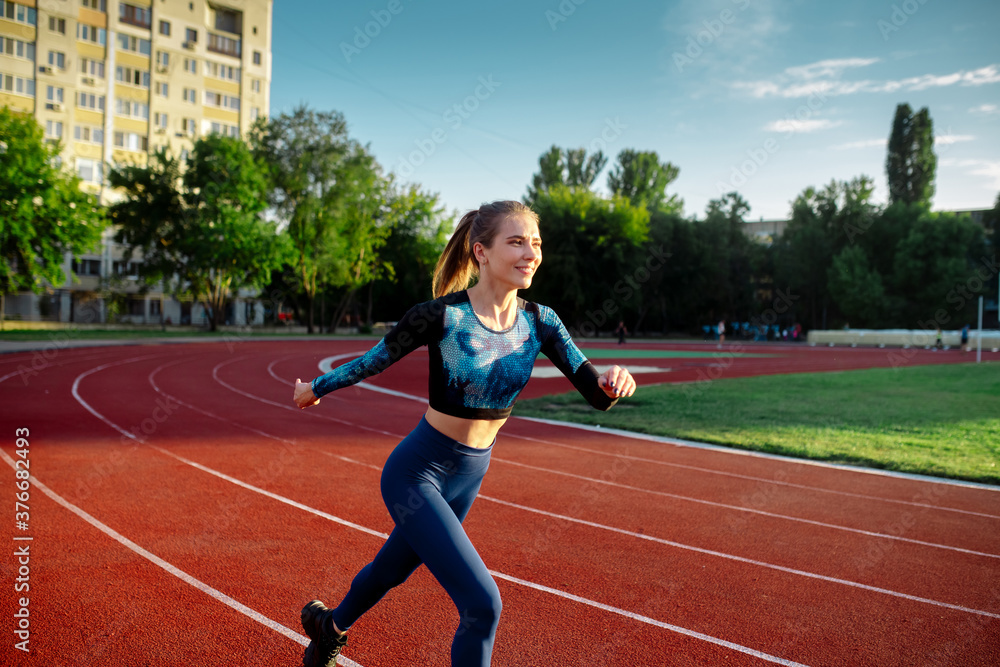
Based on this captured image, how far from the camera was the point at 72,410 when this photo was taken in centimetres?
1107

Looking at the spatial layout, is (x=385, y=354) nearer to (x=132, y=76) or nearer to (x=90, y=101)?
(x=90, y=101)

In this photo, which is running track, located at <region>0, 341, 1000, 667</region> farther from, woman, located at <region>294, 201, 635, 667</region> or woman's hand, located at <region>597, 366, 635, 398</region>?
woman's hand, located at <region>597, 366, 635, 398</region>

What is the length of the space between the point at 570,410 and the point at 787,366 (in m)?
16.6

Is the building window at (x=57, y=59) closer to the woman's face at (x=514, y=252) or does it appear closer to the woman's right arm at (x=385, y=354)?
the woman's right arm at (x=385, y=354)

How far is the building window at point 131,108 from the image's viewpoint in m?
54.7

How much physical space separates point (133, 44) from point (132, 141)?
7691 mm

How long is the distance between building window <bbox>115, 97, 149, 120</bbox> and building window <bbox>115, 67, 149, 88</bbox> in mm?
1501

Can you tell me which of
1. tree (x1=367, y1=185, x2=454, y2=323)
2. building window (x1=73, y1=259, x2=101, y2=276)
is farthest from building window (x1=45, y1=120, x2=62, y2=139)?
tree (x1=367, y1=185, x2=454, y2=323)

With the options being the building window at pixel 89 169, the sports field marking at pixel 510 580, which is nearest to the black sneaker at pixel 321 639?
the sports field marking at pixel 510 580

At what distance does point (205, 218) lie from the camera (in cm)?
4047

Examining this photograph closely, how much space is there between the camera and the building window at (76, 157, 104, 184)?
5362 centimetres

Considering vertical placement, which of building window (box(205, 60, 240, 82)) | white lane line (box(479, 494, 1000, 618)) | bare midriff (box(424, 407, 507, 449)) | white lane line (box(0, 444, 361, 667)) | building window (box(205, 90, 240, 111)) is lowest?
white lane line (box(0, 444, 361, 667))

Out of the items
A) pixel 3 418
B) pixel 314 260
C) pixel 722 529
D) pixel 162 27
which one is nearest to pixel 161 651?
pixel 722 529

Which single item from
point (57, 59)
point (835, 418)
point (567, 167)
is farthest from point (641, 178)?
point (835, 418)
